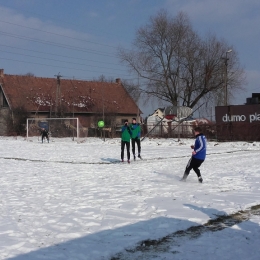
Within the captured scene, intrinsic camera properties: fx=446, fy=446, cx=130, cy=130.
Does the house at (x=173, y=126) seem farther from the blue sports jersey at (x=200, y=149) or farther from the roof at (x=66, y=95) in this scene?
the blue sports jersey at (x=200, y=149)

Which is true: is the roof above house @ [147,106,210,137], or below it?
above

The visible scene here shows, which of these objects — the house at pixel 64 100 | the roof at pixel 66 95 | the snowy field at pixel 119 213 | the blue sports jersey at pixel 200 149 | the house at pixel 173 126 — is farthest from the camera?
the roof at pixel 66 95

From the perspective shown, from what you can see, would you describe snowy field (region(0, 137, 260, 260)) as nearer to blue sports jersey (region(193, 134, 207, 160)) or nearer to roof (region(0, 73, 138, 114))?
blue sports jersey (region(193, 134, 207, 160))

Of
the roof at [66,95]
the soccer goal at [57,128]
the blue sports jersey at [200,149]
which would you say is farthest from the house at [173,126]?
the blue sports jersey at [200,149]

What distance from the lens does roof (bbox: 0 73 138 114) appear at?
56.0 m

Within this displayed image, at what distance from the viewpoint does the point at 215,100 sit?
174 ft

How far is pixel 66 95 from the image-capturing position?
195 ft

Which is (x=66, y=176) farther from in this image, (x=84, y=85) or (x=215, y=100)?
(x=84, y=85)

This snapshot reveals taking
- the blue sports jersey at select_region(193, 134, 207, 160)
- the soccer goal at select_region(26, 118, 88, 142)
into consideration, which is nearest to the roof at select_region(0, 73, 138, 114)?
the soccer goal at select_region(26, 118, 88, 142)

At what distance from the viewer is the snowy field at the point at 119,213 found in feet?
18.9

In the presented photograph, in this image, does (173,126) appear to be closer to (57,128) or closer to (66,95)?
(57,128)

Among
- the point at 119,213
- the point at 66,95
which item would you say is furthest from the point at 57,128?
the point at 119,213

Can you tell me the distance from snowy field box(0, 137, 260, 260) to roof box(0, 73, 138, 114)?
139 feet

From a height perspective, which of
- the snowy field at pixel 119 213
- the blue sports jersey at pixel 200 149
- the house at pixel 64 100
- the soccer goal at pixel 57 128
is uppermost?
the house at pixel 64 100
